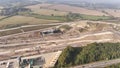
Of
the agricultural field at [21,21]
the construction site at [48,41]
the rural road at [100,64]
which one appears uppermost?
the agricultural field at [21,21]

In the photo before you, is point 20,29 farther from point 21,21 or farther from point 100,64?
point 100,64

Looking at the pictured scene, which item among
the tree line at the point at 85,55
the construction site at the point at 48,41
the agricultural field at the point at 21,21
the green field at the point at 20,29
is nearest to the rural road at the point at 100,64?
the tree line at the point at 85,55

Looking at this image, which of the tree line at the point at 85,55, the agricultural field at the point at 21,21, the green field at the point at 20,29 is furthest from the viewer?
the agricultural field at the point at 21,21

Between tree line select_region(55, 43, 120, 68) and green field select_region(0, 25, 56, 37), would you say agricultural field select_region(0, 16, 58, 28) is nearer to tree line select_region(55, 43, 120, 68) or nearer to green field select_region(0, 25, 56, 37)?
green field select_region(0, 25, 56, 37)

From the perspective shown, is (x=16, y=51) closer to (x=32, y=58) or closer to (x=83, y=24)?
(x=32, y=58)

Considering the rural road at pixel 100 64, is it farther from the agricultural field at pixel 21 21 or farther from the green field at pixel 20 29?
the agricultural field at pixel 21 21

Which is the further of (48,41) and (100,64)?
(48,41)

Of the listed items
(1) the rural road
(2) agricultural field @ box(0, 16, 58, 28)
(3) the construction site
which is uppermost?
(2) agricultural field @ box(0, 16, 58, 28)

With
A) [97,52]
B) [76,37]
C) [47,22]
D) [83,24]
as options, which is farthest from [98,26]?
[97,52]

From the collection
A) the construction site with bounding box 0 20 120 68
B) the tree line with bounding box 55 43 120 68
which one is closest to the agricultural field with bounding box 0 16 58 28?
the construction site with bounding box 0 20 120 68

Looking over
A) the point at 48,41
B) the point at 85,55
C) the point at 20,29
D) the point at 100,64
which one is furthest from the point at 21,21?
the point at 100,64

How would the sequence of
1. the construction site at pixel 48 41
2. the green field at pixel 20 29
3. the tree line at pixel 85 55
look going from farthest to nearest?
1. the green field at pixel 20 29
2. the construction site at pixel 48 41
3. the tree line at pixel 85 55
